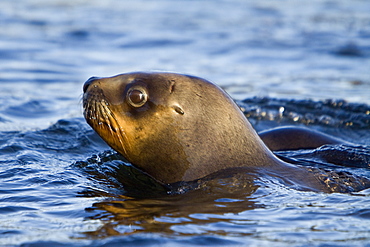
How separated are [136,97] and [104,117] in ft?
1.01

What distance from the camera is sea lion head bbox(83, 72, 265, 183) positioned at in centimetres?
499

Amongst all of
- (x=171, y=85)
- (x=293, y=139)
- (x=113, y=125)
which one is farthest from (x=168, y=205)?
(x=293, y=139)

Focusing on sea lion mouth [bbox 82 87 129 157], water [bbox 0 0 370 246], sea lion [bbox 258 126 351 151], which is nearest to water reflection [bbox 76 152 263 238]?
water [bbox 0 0 370 246]

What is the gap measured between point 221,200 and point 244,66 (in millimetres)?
8056

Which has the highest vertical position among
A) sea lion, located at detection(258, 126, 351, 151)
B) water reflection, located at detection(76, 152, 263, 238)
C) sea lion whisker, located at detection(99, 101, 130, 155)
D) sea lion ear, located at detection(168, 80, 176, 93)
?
sea lion ear, located at detection(168, 80, 176, 93)

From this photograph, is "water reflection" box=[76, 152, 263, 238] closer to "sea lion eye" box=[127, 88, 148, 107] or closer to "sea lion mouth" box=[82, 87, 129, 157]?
"sea lion mouth" box=[82, 87, 129, 157]

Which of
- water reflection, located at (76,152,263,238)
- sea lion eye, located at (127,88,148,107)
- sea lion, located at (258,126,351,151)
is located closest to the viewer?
water reflection, located at (76,152,263,238)

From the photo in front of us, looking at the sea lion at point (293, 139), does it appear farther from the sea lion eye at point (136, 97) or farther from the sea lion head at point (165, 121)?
the sea lion eye at point (136, 97)

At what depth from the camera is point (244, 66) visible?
1250 cm

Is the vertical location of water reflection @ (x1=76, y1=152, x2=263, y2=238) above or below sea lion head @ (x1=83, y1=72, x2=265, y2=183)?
below

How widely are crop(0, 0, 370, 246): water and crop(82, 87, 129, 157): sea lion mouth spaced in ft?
1.37

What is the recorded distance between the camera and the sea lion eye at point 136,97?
4.93 meters

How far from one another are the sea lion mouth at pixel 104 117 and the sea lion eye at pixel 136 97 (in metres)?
0.18

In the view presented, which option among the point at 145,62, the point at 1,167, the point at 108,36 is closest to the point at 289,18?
the point at 108,36
